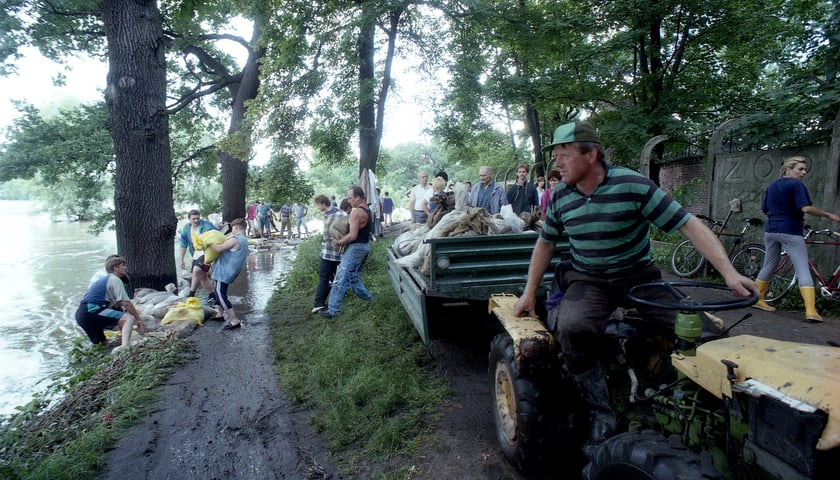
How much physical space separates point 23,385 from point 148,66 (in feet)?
19.1

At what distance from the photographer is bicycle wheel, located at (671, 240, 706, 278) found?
336 inches

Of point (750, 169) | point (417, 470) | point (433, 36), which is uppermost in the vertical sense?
point (433, 36)

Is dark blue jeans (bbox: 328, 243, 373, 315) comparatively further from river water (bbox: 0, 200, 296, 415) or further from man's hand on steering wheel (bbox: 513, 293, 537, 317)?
man's hand on steering wheel (bbox: 513, 293, 537, 317)

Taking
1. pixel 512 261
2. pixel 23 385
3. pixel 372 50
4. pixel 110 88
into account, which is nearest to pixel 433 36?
pixel 372 50

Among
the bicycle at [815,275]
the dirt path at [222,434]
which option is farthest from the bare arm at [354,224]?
the bicycle at [815,275]

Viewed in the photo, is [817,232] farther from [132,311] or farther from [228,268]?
[132,311]

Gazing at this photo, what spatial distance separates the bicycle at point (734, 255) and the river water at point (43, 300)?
801cm

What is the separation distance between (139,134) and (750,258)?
1089 cm

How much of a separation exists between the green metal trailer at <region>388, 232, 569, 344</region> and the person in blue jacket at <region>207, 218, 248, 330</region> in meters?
3.61

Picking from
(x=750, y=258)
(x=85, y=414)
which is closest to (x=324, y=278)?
(x=85, y=414)

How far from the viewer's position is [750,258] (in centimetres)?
746

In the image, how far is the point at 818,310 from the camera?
21.0ft

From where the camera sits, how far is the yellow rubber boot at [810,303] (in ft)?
19.1

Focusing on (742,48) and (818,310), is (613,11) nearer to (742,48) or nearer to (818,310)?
(742,48)
